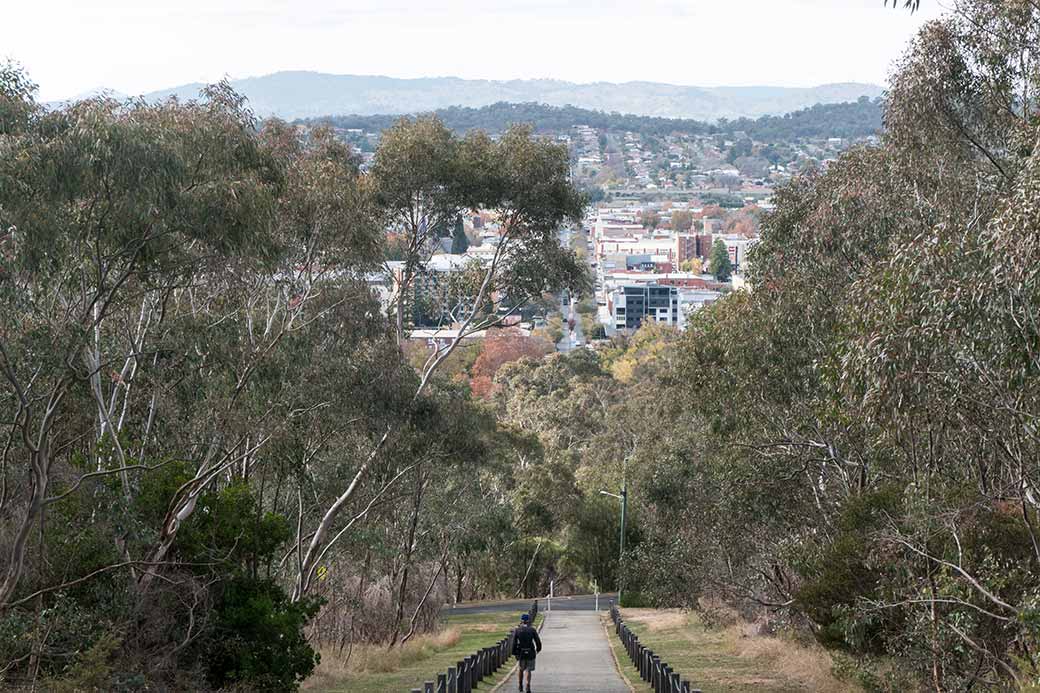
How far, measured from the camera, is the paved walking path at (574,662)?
23438 millimetres

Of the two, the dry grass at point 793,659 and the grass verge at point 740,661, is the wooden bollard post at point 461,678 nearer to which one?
the grass verge at point 740,661

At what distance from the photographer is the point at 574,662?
30.1 metres

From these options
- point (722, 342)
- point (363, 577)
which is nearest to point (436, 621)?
point (363, 577)

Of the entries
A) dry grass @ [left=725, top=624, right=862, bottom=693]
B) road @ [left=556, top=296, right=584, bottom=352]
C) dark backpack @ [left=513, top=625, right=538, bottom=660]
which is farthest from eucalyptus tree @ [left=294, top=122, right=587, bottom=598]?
road @ [left=556, top=296, right=584, bottom=352]

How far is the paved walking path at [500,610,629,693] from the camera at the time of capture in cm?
2344

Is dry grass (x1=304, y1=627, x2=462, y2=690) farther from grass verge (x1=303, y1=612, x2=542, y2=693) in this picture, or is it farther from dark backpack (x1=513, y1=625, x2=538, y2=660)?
dark backpack (x1=513, y1=625, x2=538, y2=660)

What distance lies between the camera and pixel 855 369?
1392cm

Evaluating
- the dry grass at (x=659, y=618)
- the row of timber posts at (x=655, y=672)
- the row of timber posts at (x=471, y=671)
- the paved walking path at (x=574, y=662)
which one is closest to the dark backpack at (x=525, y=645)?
the row of timber posts at (x=471, y=671)

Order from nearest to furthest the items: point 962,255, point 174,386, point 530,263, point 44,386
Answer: point 962,255 → point 44,386 → point 174,386 → point 530,263

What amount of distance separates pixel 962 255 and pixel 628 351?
117 metres

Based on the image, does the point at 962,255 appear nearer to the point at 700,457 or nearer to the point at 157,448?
the point at 157,448

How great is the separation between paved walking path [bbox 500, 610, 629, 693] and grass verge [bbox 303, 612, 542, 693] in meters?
1.88

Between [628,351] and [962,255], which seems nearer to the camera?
[962,255]

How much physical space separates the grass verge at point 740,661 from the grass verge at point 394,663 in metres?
3.76
